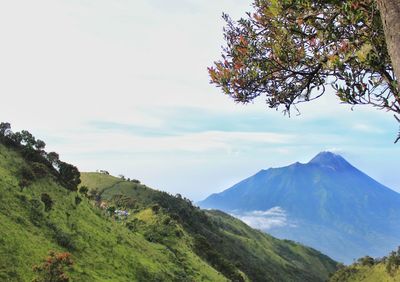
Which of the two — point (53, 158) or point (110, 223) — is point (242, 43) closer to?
point (110, 223)

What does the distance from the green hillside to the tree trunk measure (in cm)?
11397

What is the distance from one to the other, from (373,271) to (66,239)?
97.6 metres

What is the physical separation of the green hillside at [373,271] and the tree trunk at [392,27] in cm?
11397

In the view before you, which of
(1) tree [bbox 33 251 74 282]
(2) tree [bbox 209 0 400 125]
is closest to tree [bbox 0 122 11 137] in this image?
(1) tree [bbox 33 251 74 282]

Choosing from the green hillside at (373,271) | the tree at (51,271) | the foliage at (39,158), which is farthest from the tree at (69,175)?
the green hillside at (373,271)

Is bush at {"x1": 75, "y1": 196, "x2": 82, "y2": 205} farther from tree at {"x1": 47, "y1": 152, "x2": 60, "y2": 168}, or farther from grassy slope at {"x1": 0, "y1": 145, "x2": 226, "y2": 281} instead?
tree at {"x1": 47, "y1": 152, "x2": 60, "y2": 168}

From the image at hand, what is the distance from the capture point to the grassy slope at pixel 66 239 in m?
45.3

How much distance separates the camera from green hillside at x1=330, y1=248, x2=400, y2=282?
365 ft

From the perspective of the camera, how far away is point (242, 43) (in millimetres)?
13023

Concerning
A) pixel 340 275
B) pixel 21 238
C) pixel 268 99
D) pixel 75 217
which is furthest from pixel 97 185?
pixel 268 99

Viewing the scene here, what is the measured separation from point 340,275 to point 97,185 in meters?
99.3

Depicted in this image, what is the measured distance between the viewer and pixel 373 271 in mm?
121375

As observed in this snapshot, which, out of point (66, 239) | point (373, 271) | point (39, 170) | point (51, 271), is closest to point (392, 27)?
point (51, 271)

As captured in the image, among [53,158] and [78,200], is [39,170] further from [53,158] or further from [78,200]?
[53,158]
